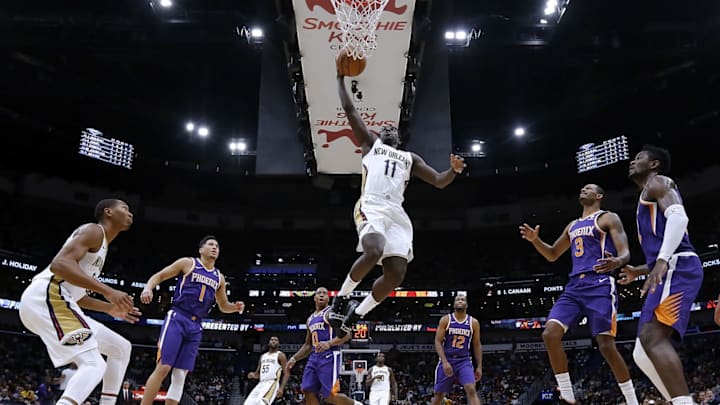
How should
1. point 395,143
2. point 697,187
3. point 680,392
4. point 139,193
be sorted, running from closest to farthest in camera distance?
point 680,392 → point 395,143 → point 697,187 → point 139,193

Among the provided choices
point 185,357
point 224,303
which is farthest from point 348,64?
point 185,357

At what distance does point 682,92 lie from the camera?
2222cm

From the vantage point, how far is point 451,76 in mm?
21062

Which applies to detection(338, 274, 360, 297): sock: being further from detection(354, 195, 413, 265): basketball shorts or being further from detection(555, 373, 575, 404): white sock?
detection(555, 373, 575, 404): white sock

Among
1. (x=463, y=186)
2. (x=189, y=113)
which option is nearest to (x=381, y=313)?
(x=463, y=186)

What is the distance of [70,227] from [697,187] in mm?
29291

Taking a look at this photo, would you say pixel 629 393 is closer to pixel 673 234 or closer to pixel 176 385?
pixel 673 234

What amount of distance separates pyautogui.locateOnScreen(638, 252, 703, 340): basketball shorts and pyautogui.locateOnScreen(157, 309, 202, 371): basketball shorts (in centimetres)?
497

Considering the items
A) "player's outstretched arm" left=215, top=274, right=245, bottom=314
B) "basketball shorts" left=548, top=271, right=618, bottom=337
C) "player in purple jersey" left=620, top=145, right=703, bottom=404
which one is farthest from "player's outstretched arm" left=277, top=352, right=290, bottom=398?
"player in purple jersey" left=620, top=145, right=703, bottom=404

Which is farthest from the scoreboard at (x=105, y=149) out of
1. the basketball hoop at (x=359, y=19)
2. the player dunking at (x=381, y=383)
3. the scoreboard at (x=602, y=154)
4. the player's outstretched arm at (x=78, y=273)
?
the player's outstretched arm at (x=78, y=273)

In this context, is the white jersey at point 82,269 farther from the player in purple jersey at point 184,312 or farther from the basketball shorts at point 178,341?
the basketball shorts at point 178,341

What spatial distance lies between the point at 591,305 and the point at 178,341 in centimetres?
461

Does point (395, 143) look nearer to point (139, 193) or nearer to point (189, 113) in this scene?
point (189, 113)

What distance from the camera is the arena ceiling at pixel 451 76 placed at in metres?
14.3
